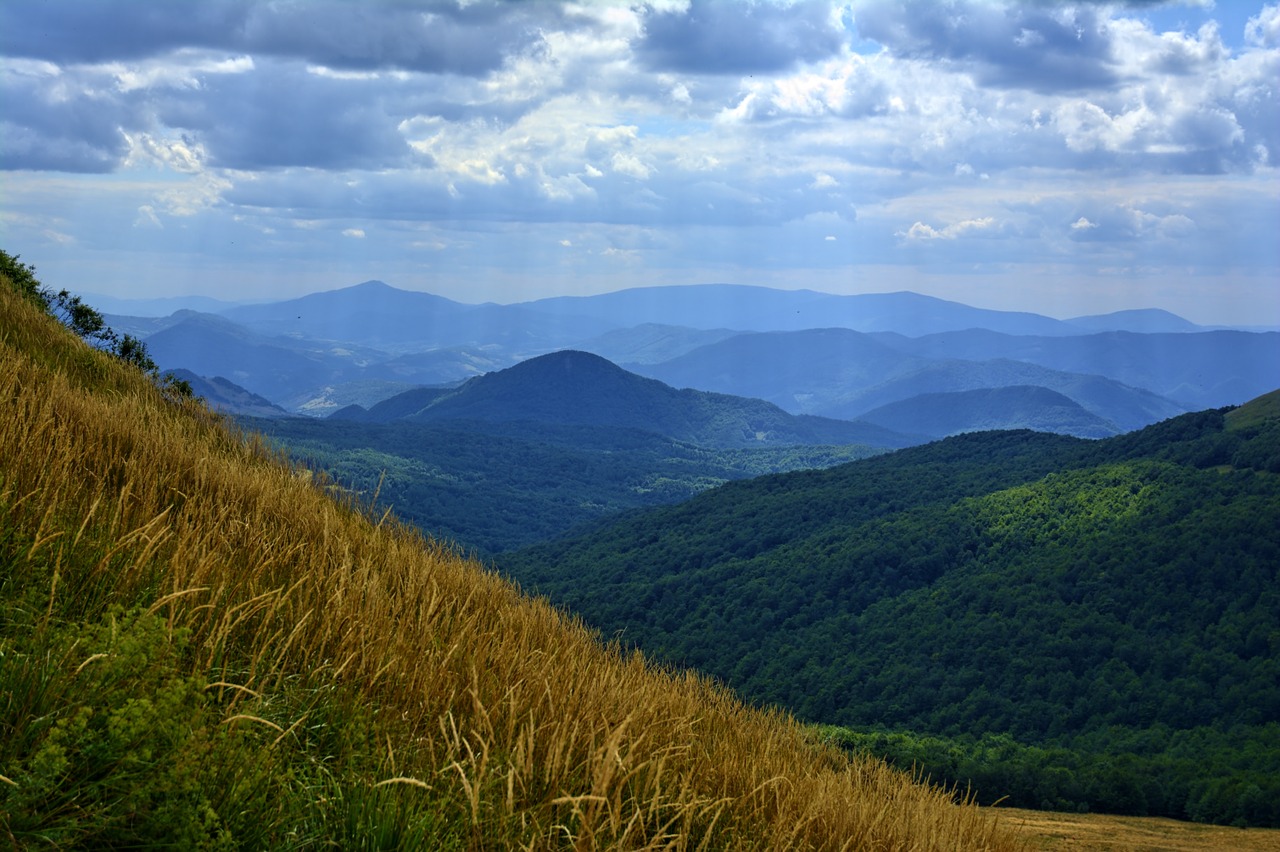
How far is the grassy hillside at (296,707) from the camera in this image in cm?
311

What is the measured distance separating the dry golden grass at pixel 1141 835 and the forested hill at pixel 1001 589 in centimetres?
937

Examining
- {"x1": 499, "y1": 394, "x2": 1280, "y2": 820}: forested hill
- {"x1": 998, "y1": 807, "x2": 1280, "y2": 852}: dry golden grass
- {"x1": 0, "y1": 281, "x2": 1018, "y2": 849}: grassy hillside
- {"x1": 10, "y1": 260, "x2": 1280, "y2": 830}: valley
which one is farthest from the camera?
{"x1": 499, "y1": 394, "x2": 1280, "y2": 820}: forested hill

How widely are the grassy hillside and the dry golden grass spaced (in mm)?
24072

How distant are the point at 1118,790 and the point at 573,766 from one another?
173ft

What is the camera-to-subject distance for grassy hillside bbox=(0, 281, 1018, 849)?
311 cm

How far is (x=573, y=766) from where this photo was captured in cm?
451

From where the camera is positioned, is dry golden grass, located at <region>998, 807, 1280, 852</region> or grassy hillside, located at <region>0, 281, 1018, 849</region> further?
dry golden grass, located at <region>998, 807, 1280, 852</region>

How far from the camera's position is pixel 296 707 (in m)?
4.12

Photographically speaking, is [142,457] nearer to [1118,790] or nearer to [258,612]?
[258,612]

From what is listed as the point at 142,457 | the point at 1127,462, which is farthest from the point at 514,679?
the point at 1127,462

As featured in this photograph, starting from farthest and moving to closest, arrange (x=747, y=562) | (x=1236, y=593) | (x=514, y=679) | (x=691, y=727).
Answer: (x=747, y=562), (x=1236, y=593), (x=691, y=727), (x=514, y=679)

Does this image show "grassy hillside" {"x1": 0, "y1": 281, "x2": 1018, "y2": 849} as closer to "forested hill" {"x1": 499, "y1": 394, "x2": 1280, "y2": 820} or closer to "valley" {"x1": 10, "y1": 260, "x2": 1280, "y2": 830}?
"valley" {"x1": 10, "y1": 260, "x2": 1280, "y2": 830}

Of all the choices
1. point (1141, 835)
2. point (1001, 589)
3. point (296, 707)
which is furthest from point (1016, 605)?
point (296, 707)

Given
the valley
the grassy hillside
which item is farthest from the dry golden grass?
the grassy hillside
